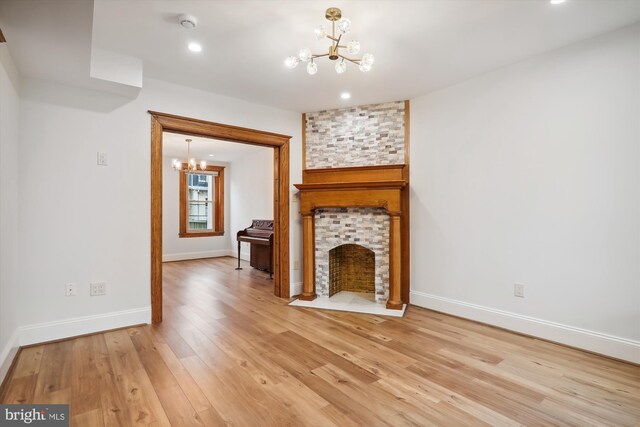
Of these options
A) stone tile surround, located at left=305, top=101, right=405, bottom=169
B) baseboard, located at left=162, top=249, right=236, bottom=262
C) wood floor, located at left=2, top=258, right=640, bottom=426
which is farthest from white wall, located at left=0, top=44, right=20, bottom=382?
baseboard, located at left=162, top=249, right=236, bottom=262

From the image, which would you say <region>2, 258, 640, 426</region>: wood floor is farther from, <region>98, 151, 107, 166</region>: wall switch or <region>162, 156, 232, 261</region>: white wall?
<region>162, 156, 232, 261</region>: white wall

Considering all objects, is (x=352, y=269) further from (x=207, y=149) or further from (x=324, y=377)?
(x=207, y=149)

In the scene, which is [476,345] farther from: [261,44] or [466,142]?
[261,44]

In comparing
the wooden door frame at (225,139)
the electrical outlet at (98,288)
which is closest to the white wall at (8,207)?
the electrical outlet at (98,288)

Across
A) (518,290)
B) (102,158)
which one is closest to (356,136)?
(518,290)

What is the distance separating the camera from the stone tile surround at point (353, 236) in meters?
3.74

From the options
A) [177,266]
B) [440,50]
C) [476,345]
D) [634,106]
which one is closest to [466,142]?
[440,50]

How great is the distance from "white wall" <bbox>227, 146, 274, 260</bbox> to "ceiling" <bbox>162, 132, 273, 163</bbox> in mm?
118

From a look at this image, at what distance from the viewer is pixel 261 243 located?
548 centimetres

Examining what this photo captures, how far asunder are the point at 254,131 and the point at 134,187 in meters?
1.47

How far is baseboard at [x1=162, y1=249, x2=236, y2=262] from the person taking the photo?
6941mm

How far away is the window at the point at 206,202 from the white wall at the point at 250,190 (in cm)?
29

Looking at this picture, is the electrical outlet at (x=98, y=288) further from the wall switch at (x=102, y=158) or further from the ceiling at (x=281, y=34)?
the ceiling at (x=281, y=34)

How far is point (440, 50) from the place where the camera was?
2.61m
